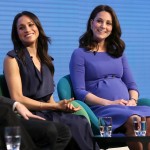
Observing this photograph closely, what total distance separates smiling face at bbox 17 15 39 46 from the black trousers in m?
0.85

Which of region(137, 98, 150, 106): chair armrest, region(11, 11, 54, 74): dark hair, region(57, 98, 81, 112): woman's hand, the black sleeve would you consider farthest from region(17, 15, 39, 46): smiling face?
region(137, 98, 150, 106): chair armrest

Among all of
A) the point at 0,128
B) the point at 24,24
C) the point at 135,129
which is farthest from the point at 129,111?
A: the point at 0,128

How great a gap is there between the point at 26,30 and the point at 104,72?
839 millimetres

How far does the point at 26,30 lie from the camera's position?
4.16m

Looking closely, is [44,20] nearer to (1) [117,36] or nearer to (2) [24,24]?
(1) [117,36]

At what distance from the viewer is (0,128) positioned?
10.7 ft

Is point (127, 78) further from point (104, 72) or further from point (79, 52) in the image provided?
point (79, 52)

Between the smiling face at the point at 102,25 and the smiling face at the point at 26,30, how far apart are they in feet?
2.22

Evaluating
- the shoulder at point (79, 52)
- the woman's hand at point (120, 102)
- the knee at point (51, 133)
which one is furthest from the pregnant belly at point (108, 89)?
the knee at point (51, 133)

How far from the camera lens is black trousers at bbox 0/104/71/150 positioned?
10.7 feet

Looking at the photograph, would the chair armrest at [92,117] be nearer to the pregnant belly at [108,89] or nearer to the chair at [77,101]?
the chair at [77,101]

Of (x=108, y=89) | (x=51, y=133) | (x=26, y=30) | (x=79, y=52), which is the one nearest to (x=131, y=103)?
(x=108, y=89)

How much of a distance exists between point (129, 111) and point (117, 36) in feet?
2.65

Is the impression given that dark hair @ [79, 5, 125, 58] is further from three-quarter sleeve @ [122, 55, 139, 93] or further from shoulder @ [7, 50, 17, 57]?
shoulder @ [7, 50, 17, 57]
